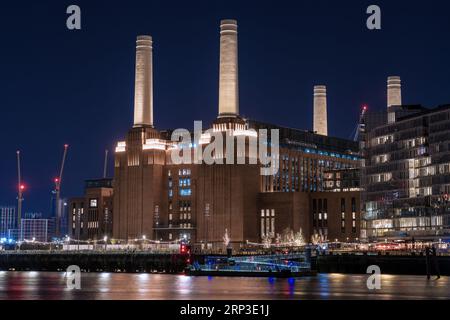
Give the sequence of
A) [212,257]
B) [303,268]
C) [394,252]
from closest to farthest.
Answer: [303,268]
[394,252]
[212,257]

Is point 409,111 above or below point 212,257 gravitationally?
above

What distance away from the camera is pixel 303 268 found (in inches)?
5832

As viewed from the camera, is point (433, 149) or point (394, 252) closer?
point (394, 252)

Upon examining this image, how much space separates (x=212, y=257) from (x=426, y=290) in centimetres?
8009

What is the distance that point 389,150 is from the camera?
620 ft

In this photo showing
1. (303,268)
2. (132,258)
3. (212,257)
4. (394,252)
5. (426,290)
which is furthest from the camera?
(132,258)
